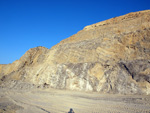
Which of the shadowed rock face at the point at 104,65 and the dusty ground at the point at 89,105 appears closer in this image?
the dusty ground at the point at 89,105

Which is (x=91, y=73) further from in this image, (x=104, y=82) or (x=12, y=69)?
(x=12, y=69)

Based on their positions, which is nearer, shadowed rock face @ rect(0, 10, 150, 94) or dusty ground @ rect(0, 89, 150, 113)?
dusty ground @ rect(0, 89, 150, 113)

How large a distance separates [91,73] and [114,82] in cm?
265

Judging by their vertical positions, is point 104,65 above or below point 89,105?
above

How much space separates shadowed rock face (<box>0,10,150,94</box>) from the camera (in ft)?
33.8

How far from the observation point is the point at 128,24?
50.9 ft

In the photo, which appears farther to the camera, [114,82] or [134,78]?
[114,82]

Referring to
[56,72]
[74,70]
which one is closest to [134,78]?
[74,70]

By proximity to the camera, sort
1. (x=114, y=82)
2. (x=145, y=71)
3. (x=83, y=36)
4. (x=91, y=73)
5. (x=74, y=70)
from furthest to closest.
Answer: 1. (x=83, y=36)
2. (x=74, y=70)
3. (x=91, y=73)
4. (x=114, y=82)
5. (x=145, y=71)

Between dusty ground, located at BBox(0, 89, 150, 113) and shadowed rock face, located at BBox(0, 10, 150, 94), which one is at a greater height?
shadowed rock face, located at BBox(0, 10, 150, 94)

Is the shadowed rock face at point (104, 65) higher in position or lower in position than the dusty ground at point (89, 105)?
higher

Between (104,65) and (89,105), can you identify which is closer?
(89,105)

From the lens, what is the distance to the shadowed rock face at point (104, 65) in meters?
10.3

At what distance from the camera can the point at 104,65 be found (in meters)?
12.4
